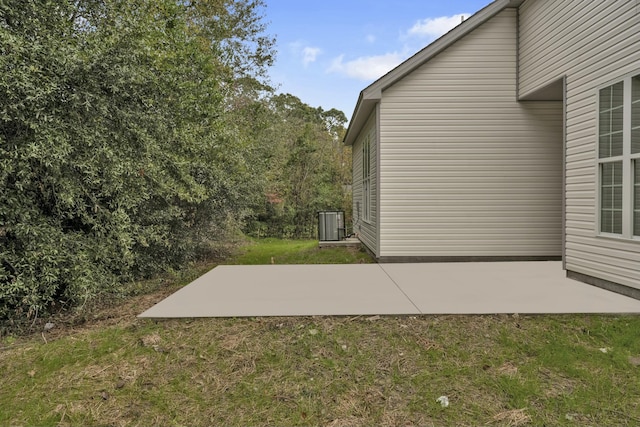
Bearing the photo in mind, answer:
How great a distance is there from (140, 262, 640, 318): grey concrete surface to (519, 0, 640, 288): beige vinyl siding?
1.34ft

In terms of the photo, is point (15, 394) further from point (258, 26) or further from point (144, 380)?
point (258, 26)

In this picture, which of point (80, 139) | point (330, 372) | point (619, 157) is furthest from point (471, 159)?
point (80, 139)

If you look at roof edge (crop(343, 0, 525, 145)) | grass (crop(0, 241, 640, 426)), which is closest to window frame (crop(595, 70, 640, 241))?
grass (crop(0, 241, 640, 426))

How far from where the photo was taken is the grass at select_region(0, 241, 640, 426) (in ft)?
7.27

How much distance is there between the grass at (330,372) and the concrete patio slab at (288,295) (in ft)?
0.77

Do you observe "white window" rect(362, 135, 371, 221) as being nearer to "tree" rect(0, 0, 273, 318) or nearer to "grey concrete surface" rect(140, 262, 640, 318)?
"grey concrete surface" rect(140, 262, 640, 318)

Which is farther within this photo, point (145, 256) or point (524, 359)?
point (145, 256)

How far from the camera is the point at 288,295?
4.47 m

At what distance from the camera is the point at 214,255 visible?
9289 mm

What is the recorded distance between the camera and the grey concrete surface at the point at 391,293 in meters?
3.75

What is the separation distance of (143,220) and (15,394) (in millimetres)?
3447

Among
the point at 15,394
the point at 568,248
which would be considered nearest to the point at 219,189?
the point at 15,394

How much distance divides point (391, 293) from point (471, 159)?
3646mm

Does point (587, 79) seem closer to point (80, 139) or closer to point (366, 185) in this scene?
point (366, 185)
